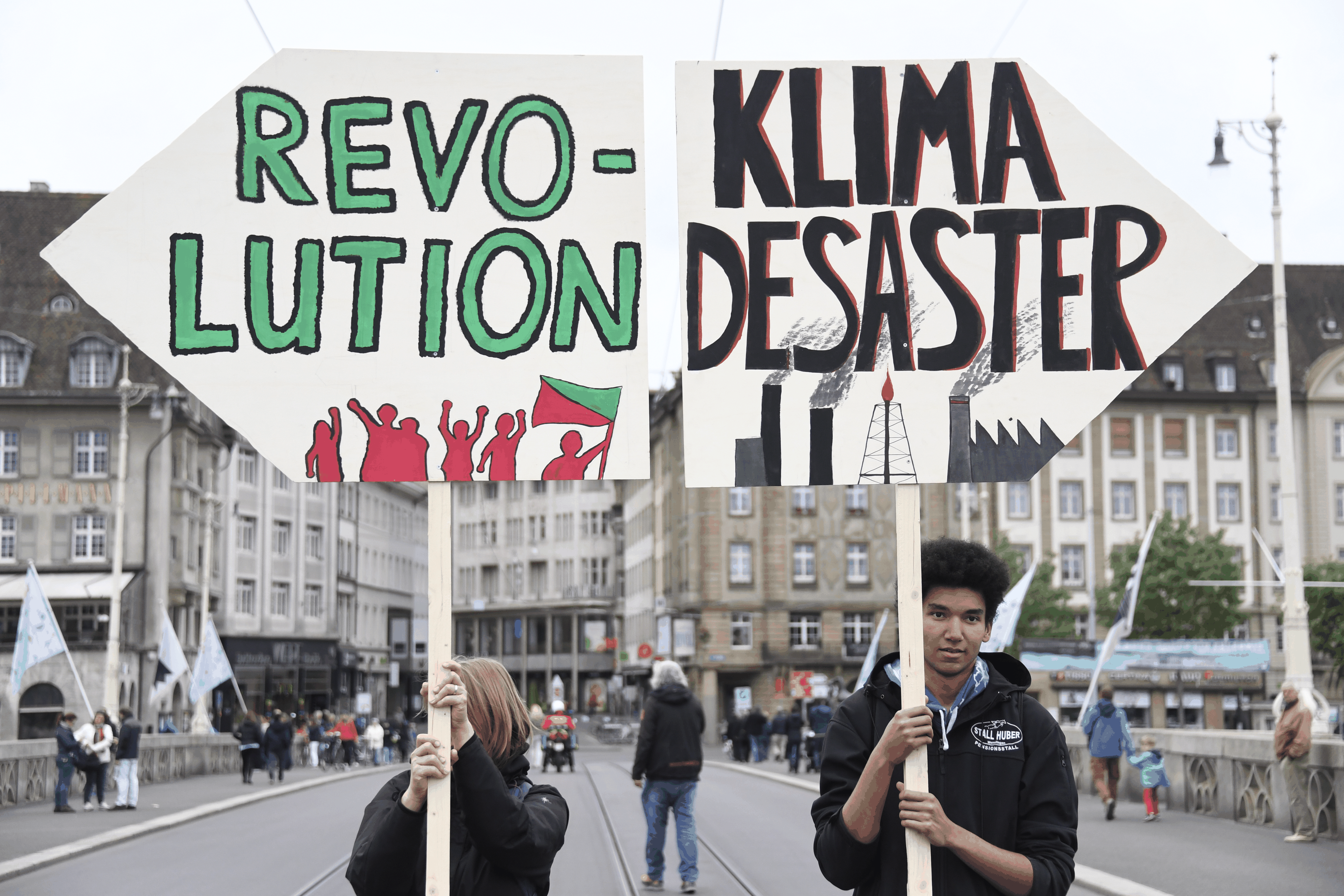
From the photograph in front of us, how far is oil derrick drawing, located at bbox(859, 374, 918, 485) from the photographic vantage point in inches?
197

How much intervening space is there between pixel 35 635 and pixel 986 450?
26.8 meters

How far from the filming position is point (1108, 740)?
21.8 m

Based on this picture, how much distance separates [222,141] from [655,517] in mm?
87728

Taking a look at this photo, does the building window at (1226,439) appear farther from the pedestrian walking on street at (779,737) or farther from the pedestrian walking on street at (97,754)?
the pedestrian walking on street at (97,754)

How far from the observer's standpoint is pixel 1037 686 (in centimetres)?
7275

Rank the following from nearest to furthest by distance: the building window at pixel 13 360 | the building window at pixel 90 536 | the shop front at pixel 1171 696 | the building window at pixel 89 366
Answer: the building window at pixel 90 536, the building window at pixel 13 360, the building window at pixel 89 366, the shop front at pixel 1171 696

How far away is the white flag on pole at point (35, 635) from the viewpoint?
2877 cm

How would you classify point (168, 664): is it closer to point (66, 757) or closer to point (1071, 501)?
point (66, 757)

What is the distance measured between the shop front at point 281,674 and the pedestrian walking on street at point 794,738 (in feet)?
104

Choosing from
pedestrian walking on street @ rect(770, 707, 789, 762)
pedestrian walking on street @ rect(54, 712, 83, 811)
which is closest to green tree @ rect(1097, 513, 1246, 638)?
pedestrian walking on street @ rect(770, 707, 789, 762)

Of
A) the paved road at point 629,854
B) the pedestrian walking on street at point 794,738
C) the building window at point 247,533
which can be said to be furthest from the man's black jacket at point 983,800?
the building window at point 247,533

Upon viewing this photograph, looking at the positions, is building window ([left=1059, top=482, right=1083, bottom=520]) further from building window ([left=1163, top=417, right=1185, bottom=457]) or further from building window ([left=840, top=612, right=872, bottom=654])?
building window ([left=840, top=612, right=872, bottom=654])

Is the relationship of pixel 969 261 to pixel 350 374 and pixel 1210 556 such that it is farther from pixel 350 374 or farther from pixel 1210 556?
pixel 1210 556

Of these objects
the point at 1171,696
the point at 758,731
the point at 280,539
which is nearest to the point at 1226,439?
the point at 1171,696
